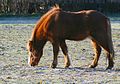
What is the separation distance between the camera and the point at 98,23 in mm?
13234

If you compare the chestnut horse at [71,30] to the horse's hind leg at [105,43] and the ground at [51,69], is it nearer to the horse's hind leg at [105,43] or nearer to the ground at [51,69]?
the horse's hind leg at [105,43]

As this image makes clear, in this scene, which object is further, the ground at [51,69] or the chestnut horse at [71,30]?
the chestnut horse at [71,30]

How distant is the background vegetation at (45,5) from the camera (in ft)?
126

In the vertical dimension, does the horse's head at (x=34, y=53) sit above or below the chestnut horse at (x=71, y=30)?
below

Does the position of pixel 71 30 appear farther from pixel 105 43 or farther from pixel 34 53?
pixel 34 53

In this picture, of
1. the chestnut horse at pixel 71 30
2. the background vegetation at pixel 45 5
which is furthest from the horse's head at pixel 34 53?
the background vegetation at pixel 45 5

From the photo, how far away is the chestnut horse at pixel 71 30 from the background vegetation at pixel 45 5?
24958 millimetres

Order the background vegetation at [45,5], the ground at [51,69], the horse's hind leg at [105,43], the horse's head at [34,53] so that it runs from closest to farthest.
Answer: the ground at [51,69] → the horse's hind leg at [105,43] → the horse's head at [34,53] → the background vegetation at [45,5]

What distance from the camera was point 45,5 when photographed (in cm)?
3966

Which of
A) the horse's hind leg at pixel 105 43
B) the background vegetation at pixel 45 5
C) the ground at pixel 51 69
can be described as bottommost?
the background vegetation at pixel 45 5

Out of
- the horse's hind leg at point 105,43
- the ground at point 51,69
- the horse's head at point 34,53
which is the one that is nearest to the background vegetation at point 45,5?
the ground at point 51,69

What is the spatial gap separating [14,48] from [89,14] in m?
5.00

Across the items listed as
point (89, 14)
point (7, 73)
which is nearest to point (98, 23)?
point (89, 14)

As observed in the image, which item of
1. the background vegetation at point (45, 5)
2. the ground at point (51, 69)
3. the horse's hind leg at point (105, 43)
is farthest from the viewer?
the background vegetation at point (45, 5)
